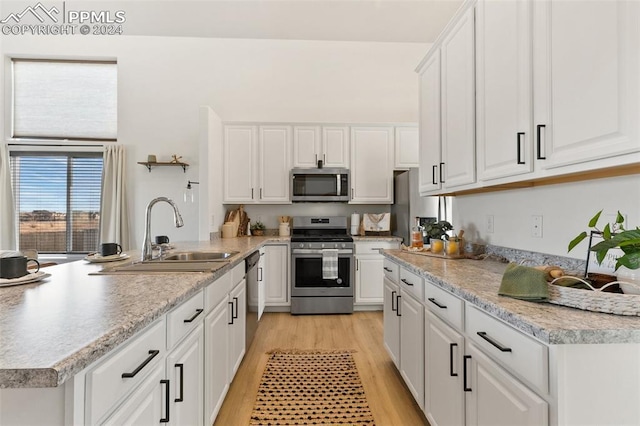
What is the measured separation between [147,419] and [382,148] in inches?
148

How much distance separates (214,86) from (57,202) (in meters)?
2.68

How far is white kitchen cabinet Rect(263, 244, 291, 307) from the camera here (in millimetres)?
3820

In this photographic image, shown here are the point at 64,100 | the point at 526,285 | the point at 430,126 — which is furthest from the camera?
the point at 64,100

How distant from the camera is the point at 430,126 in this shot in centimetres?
242

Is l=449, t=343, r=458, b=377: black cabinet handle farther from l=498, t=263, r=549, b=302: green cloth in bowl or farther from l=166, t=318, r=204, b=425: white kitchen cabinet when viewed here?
l=166, t=318, r=204, b=425: white kitchen cabinet

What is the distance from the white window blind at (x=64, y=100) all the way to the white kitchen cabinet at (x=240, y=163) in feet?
5.87

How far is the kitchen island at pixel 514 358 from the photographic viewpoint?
2.71 feet

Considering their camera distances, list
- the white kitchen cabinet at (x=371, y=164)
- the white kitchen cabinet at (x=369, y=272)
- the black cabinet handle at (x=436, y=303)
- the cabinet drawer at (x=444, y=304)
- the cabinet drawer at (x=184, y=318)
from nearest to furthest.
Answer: the cabinet drawer at (x=184, y=318), the cabinet drawer at (x=444, y=304), the black cabinet handle at (x=436, y=303), the white kitchen cabinet at (x=369, y=272), the white kitchen cabinet at (x=371, y=164)

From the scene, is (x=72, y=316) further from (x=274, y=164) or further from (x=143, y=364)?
(x=274, y=164)

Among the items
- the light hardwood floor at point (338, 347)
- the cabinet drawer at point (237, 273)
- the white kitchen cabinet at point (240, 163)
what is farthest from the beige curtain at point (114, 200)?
the cabinet drawer at point (237, 273)

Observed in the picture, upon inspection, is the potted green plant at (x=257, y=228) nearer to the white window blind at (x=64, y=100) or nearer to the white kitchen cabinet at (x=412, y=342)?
the white window blind at (x=64, y=100)

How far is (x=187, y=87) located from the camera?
4453 millimetres

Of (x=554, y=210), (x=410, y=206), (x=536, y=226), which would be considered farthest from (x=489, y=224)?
(x=410, y=206)

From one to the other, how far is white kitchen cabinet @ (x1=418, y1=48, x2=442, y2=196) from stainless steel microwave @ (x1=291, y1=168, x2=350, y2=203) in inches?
60.1
